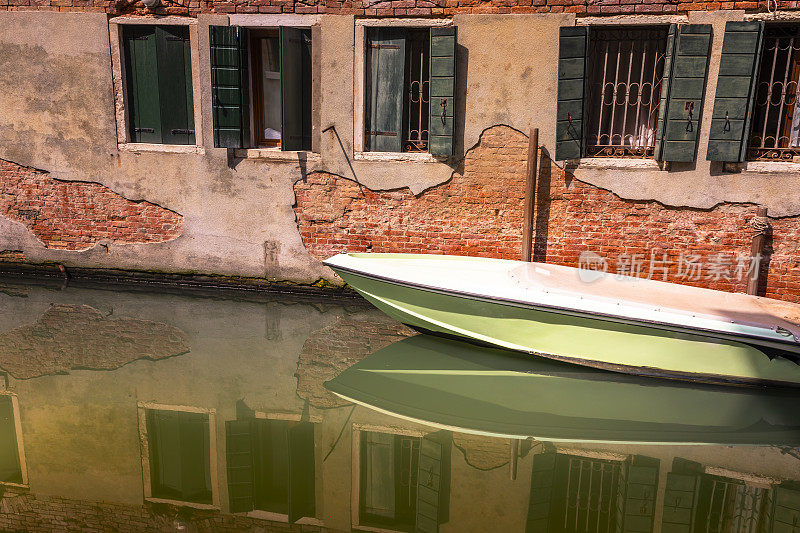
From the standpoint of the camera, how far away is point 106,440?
3.70 metres

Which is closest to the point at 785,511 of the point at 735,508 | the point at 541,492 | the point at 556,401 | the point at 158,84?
the point at 735,508

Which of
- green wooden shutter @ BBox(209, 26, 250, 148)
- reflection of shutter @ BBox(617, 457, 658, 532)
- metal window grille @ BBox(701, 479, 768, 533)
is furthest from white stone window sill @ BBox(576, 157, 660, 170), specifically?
green wooden shutter @ BBox(209, 26, 250, 148)

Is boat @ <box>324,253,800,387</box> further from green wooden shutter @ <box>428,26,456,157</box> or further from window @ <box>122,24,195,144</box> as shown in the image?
window @ <box>122,24,195,144</box>

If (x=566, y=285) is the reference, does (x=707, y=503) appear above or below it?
below

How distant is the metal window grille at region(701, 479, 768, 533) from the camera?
10.0ft

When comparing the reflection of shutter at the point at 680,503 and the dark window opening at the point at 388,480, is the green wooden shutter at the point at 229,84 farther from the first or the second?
the reflection of shutter at the point at 680,503

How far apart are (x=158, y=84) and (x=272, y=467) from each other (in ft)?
14.3

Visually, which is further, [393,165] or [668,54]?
[393,165]

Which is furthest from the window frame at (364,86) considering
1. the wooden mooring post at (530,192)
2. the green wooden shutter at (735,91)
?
the green wooden shutter at (735,91)

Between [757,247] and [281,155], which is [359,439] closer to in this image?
[281,155]

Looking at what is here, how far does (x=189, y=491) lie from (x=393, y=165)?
3.62m

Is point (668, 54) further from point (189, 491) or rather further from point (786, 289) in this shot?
point (189, 491)

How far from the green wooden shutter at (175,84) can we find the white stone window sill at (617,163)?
3.90 metres

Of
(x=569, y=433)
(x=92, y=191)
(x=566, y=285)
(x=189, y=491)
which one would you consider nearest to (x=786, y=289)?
(x=566, y=285)
